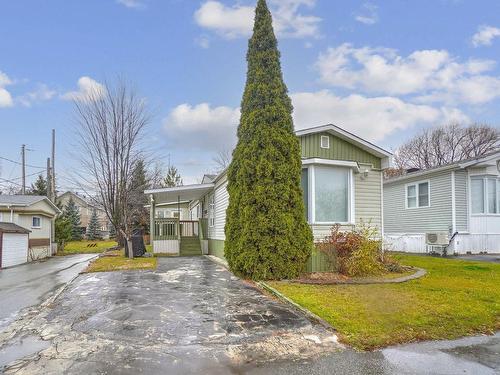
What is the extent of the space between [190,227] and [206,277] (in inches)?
434

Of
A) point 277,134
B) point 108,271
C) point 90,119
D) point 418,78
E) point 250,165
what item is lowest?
point 108,271

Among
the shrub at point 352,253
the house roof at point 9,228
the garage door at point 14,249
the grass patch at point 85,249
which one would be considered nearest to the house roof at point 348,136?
the shrub at point 352,253

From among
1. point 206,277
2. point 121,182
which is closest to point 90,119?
point 121,182

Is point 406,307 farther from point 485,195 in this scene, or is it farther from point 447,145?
point 447,145

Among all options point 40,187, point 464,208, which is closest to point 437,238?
point 464,208

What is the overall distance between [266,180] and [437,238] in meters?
9.91

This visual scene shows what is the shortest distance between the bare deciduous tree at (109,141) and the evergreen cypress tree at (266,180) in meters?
9.76

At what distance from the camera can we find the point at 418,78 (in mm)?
17234

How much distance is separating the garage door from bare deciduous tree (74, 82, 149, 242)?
442 centimetres

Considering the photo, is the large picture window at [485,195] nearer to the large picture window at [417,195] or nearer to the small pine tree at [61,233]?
the large picture window at [417,195]

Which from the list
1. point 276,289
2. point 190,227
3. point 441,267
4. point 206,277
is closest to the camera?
point 276,289

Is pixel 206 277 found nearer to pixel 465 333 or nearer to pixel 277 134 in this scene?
pixel 277 134

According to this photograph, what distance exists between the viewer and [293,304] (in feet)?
20.7

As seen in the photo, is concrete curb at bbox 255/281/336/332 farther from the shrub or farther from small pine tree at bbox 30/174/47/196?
small pine tree at bbox 30/174/47/196
